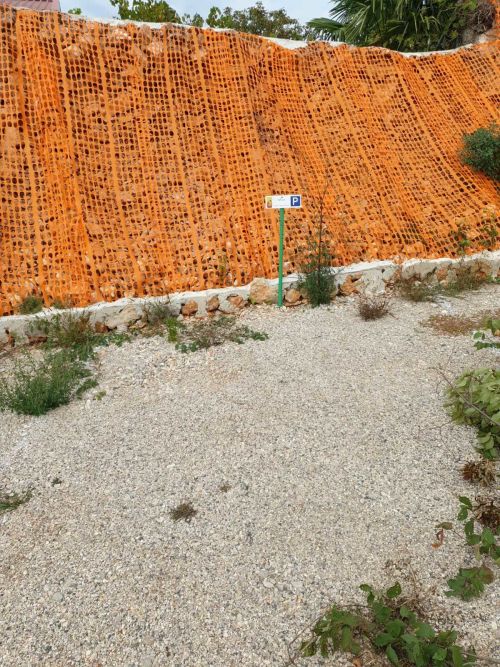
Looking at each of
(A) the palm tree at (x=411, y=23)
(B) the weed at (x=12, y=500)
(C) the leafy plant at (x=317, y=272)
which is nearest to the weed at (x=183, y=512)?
(B) the weed at (x=12, y=500)

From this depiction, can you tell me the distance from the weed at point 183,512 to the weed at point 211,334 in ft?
7.55

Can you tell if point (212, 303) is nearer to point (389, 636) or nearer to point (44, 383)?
point (44, 383)

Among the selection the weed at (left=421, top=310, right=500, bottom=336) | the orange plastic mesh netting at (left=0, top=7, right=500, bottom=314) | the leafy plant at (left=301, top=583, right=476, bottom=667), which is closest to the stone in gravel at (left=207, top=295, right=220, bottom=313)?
the orange plastic mesh netting at (left=0, top=7, right=500, bottom=314)

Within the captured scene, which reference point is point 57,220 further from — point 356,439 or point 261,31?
point 261,31

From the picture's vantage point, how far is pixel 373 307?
587cm

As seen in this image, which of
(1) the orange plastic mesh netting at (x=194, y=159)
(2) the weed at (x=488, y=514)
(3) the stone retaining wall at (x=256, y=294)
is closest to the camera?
(2) the weed at (x=488, y=514)

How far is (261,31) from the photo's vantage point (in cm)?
2195

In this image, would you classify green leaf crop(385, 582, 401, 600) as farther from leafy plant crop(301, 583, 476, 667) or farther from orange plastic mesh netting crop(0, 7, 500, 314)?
orange plastic mesh netting crop(0, 7, 500, 314)

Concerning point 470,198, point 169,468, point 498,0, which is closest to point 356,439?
point 169,468

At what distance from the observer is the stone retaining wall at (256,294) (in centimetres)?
548

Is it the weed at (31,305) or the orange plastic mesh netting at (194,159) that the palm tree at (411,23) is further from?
the weed at (31,305)

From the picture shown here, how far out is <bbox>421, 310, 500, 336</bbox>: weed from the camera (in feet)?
17.7

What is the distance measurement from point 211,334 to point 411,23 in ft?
→ 31.6

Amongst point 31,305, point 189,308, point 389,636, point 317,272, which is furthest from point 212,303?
point 389,636
